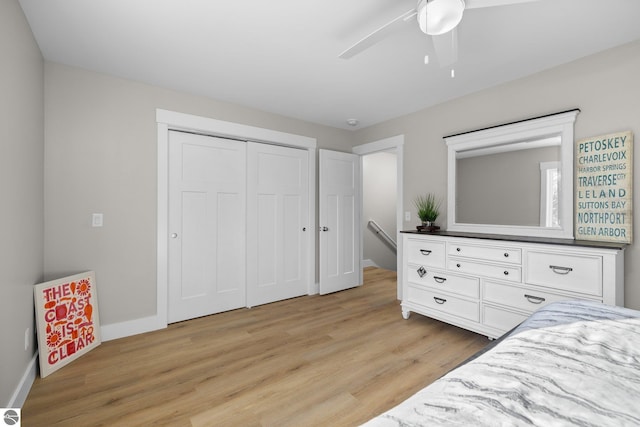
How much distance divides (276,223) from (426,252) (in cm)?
184

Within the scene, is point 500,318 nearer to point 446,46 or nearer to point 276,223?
point 446,46

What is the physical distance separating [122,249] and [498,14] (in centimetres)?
347

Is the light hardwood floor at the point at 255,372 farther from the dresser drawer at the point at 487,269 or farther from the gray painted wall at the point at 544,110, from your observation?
the gray painted wall at the point at 544,110

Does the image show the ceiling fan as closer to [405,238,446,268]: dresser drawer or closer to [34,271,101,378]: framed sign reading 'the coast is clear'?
[405,238,446,268]: dresser drawer

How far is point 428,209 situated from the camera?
10.7ft

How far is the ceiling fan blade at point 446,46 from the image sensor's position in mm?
1699

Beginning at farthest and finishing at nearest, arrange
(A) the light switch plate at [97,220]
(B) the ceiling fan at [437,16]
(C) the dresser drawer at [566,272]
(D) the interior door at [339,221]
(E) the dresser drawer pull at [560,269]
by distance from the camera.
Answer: (D) the interior door at [339,221], (A) the light switch plate at [97,220], (E) the dresser drawer pull at [560,269], (C) the dresser drawer at [566,272], (B) the ceiling fan at [437,16]

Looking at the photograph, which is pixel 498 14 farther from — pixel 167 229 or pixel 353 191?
pixel 167 229

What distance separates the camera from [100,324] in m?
2.61

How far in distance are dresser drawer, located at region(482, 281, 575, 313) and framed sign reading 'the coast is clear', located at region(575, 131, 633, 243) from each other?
0.63 meters

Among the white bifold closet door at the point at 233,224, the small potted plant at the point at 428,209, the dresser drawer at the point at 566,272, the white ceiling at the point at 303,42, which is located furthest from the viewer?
the small potted plant at the point at 428,209

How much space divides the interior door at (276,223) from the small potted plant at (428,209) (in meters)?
1.47

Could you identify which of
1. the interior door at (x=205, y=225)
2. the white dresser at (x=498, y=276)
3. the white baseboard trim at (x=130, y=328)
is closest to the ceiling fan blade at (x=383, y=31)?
the white dresser at (x=498, y=276)

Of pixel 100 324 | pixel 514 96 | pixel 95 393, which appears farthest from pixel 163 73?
pixel 514 96
